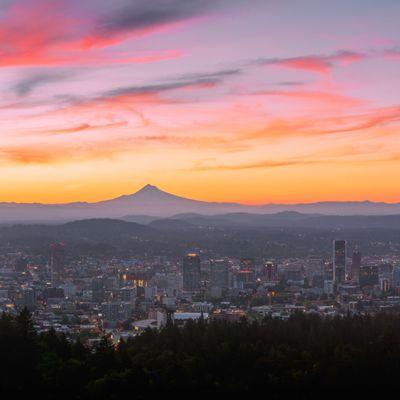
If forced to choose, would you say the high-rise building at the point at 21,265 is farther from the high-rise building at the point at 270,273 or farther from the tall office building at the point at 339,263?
the tall office building at the point at 339,263

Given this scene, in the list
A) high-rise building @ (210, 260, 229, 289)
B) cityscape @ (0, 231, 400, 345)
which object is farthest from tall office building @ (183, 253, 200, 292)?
high-rise building @ (210, 260, 229, 289)

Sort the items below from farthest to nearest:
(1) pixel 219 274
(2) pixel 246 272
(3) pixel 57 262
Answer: (3) pixel 57 262
(2) pixel 246 272
(1) pixel 219 274

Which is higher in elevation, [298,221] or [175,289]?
[298,221]

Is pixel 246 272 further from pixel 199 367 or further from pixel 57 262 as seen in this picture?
pixel 199 367

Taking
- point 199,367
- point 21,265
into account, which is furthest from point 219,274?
point 199,367

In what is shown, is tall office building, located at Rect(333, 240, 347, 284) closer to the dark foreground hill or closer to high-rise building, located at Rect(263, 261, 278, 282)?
high-rise building, located at Rect(263, 261, 278, 282)

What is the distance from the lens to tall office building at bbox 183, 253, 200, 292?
193 ft

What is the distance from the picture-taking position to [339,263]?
68000 millimetres

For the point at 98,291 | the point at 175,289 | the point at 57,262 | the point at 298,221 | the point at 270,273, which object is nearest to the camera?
the point at 98,291

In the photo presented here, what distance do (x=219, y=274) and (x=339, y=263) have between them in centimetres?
1106

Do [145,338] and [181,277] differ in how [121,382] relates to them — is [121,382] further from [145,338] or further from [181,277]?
[181,277]

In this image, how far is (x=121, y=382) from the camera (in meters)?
14.7

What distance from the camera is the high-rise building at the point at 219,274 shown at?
199ft

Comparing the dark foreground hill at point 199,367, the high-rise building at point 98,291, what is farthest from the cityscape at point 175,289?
the dark foreground hill at point 199,367
